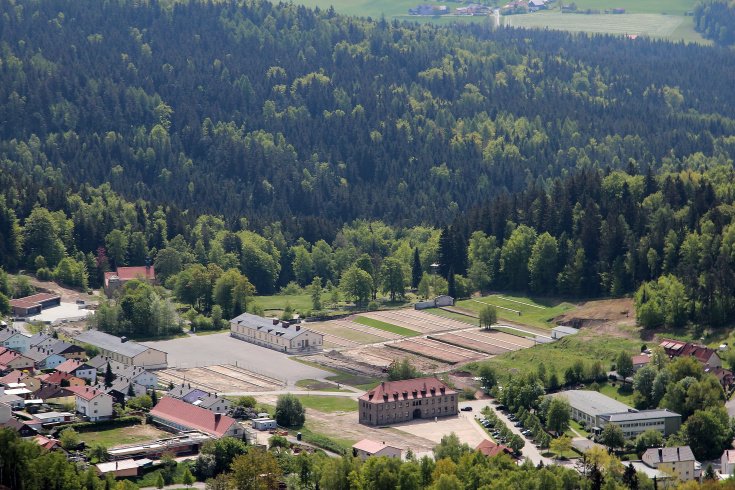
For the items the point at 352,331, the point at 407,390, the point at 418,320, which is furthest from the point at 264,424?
the point at 418,320

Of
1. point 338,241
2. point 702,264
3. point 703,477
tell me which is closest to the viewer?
point 703,477

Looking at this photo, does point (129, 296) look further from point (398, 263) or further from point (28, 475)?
point (28, 475)

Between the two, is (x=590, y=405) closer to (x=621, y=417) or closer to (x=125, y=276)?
(x=621, y=417)

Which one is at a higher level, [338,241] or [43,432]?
[43,432]

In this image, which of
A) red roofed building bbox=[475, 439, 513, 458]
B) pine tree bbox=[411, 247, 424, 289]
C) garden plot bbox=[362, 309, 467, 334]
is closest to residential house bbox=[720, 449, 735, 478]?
red roofed building bbox=[475, 439, 513, 458]

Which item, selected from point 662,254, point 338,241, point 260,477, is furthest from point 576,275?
point 260,477

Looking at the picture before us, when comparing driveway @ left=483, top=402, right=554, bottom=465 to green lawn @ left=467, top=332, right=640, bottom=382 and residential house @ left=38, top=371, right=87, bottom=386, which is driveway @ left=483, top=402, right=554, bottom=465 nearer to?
green lawn @ left=467, top=332, right=640, bottom=382
